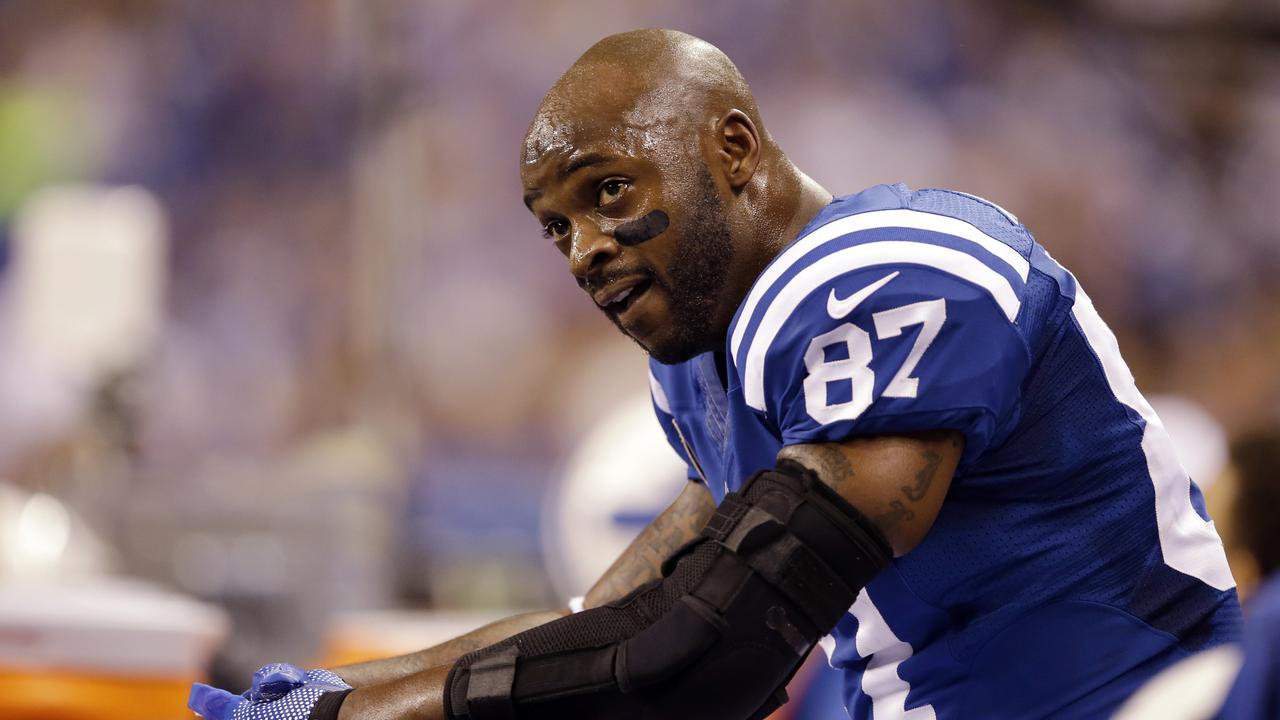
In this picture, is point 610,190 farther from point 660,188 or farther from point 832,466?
point 832,466

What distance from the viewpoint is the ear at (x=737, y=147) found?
204 centimetres

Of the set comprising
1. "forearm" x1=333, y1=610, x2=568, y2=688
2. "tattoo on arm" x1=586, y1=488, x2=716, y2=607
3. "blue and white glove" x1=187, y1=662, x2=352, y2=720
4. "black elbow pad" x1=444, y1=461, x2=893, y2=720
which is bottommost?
"black elbow pad" x1=444, y1=461, x2=893, y2=720

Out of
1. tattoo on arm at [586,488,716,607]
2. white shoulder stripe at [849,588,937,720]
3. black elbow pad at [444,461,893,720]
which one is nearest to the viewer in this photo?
black elbow pad at [444,461,893,720]

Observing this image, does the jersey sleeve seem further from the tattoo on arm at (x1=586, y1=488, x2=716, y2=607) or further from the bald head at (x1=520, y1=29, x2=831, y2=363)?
the tattoo on arm at (x1=586, y1=488, x2=716, y2=607)

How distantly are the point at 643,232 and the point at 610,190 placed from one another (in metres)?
0.07

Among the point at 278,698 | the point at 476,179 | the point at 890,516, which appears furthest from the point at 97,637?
the point at 476,179

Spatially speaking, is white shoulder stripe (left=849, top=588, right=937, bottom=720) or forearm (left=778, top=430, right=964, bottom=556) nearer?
forearm (left=778, top=430, right=964, bottom=556)

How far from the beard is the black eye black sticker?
35mm

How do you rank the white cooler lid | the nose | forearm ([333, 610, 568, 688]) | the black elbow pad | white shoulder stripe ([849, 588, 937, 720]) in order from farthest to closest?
the white cooler lid < forearm ([333, 610, 568, 688]) < the nose < white shoulder stripe ([849, 588, 937, 720]) < the black elbow pad

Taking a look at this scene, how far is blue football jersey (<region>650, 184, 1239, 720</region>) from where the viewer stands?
1607mm

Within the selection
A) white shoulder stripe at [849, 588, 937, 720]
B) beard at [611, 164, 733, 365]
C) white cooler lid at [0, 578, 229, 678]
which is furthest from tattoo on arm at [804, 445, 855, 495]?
white cooler lid at [0, 578, 229, 678]

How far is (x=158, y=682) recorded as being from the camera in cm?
350

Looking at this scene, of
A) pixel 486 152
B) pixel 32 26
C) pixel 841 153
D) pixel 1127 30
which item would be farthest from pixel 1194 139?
pixel 32 26

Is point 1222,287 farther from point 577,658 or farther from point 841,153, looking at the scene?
point 577,658
